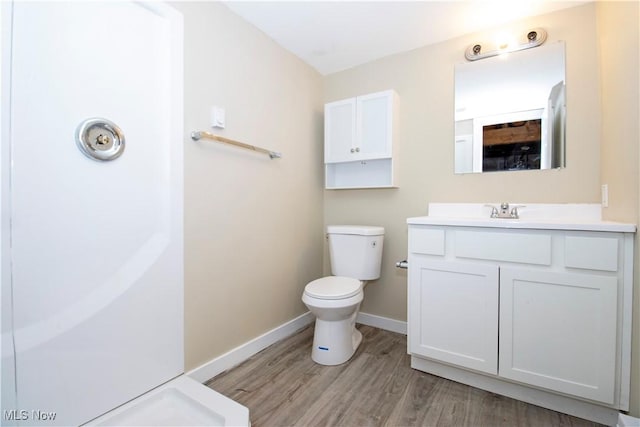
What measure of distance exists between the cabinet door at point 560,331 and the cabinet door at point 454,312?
57 mm

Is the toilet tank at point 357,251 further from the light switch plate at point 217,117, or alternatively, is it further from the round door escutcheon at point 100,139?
the round door escutcheon at point 100,139

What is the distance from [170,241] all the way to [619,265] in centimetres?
193

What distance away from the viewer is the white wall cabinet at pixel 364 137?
1967mm

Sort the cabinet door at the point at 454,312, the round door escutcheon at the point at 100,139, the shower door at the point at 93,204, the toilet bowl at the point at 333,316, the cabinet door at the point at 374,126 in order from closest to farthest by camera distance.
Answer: the shower door at the point at 93,204 → the round door escutcheon at the point at 100,139 → the cabinet door at the point at 454,312 → the toilet bowl at the point at 333,316 → the cabinet door at the point at 374,126

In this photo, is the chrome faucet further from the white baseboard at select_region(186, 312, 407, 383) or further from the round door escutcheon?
the round door escutcheon

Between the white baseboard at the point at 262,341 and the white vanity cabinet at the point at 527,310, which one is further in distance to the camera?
the white baseboard at the point at 262,341

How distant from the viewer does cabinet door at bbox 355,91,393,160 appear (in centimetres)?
196

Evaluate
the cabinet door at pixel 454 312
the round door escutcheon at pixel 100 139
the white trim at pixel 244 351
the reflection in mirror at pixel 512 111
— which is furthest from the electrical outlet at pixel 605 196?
the round door escutcheon at pixel 100 139

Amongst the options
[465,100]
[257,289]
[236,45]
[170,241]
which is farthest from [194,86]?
[465,100]

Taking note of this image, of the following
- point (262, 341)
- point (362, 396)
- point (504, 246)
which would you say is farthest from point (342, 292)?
point (504, 246)

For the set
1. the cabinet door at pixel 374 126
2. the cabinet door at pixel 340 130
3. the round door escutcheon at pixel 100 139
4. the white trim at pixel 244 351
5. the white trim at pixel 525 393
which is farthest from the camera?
the cabinet door at pixel 340 130

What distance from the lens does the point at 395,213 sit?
210 cm

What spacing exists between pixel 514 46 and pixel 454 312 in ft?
5.28

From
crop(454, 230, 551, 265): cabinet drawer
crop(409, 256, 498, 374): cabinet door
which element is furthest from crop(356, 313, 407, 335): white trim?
crop(454, 230, 551, 265): cabinet drawer
